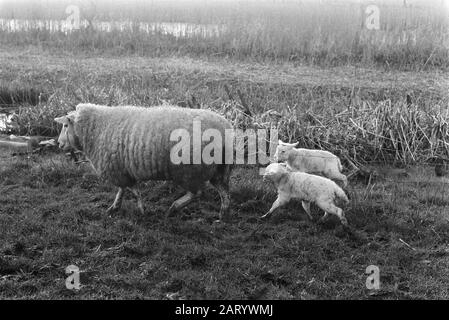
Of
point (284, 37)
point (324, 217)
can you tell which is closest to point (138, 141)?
point (324, 217)

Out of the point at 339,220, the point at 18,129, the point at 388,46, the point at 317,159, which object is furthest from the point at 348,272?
the point at 388,46

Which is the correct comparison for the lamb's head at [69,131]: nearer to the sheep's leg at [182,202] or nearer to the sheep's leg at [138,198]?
the sheep's leg at [138,198]

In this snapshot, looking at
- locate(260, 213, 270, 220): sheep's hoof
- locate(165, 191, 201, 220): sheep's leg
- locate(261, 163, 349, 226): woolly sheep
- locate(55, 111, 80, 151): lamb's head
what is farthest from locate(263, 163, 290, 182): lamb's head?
locate(55, 111, 80, 151): lamb's head

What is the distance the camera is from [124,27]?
17984mm

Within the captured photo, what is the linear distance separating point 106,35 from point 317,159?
35.2 feet

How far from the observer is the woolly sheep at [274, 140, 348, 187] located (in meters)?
7.98

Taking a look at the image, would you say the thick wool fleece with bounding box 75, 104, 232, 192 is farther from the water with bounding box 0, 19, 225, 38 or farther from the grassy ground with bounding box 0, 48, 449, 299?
the water with bounding box 0, 19, 225, 38

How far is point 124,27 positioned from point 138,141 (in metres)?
11.5

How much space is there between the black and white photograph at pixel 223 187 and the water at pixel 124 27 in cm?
351

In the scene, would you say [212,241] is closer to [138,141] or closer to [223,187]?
[223,187]

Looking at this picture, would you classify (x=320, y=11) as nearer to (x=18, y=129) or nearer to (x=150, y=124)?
(x=18, y=129)

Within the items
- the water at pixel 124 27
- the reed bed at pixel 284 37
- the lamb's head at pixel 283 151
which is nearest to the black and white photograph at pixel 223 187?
the lamb's head at pixel 283 151

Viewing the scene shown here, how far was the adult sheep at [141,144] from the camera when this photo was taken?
7.11 m

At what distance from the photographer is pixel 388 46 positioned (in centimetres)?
1548
